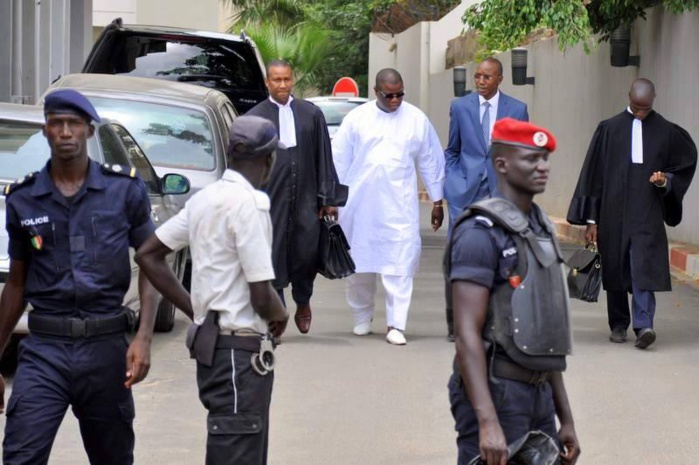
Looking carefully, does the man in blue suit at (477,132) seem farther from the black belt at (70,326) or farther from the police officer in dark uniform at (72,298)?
the black belt at (70,326)

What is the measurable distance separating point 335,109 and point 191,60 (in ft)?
30.2

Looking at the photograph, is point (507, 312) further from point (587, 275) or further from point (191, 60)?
point (191, 60)

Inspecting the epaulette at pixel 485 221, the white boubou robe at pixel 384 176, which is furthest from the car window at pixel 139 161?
the epaulette at pixel 485 221

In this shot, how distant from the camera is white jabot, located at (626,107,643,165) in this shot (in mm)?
9820

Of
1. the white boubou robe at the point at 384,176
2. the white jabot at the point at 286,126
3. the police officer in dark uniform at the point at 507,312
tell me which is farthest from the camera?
the white boubou robe at the point at 384,176

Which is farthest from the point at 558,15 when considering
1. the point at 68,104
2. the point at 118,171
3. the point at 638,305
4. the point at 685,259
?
the point at 68,104

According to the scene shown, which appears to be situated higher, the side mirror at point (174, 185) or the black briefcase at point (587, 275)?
the side mirror at point (174, 185)

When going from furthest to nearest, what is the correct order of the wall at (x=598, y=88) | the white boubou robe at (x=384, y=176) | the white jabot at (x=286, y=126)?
the wall at (x=598, y=88) < the white boubou robe at (x=384, y=176) < the white jabot at (x=286, y=126)

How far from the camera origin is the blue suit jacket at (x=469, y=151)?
1001 cm

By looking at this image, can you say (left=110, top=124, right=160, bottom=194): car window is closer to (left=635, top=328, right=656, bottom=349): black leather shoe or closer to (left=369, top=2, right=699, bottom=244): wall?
(left=635, top=328, right=656, bottom=349): black leather shoe

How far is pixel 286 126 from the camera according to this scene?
371 inches

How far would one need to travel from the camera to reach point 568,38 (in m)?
15.5

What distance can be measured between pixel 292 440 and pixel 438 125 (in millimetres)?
25930

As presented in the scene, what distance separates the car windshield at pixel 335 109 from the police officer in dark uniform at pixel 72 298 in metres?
19.2
